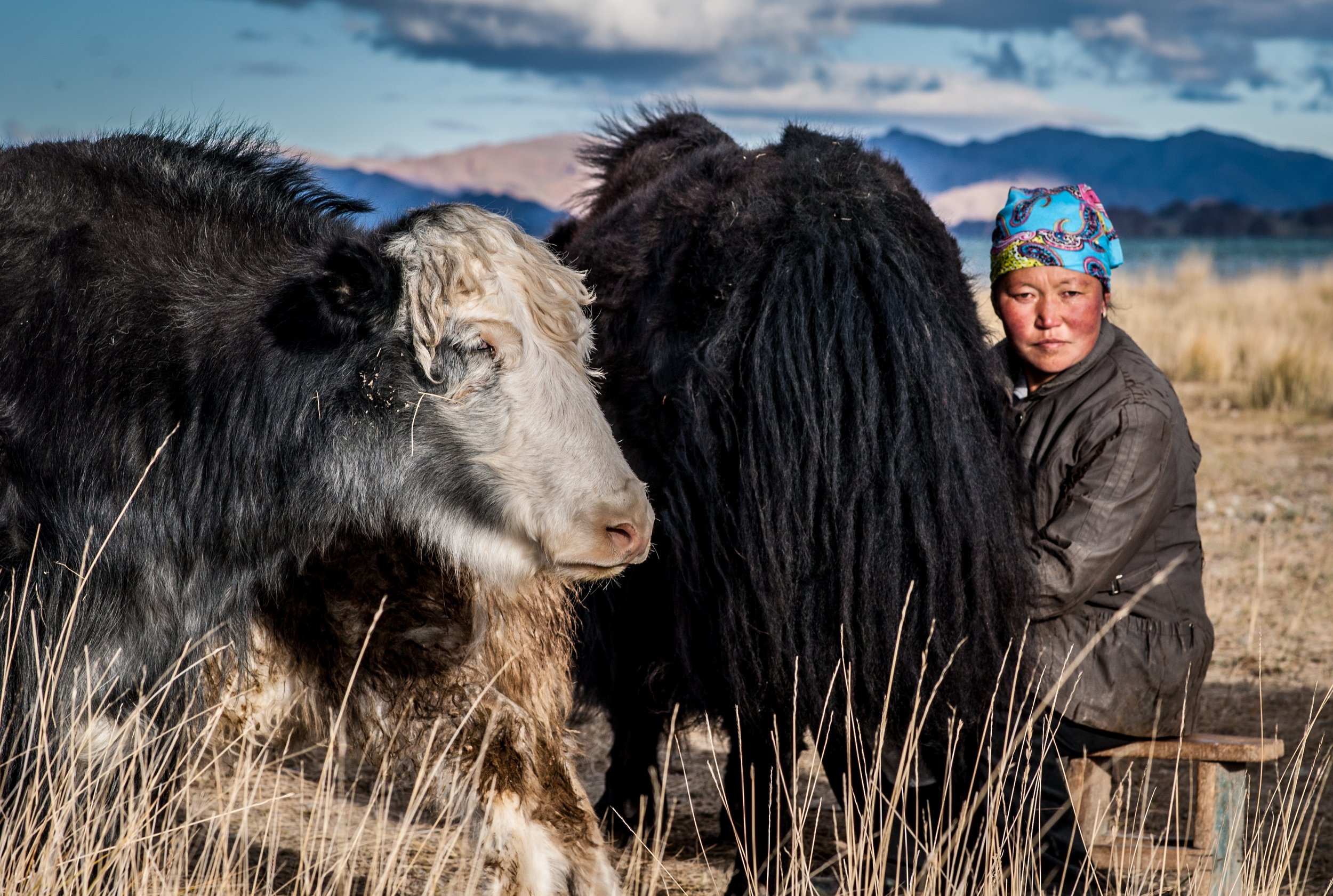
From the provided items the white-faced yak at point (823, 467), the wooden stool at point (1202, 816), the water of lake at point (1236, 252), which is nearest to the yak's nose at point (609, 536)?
the white-faced yak at point (823, 467)

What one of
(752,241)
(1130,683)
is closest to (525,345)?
(752,241)

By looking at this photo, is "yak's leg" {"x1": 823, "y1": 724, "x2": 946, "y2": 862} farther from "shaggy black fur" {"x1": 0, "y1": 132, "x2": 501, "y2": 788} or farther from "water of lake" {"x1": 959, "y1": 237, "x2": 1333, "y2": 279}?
"water of lake" {"x1": 959, "y1": 237, "x2": 1333, "y2": 279}

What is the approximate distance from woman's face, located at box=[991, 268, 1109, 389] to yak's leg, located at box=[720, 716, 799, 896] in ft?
3.93

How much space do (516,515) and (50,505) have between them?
105cm

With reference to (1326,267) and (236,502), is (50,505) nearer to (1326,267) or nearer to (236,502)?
(236,502)

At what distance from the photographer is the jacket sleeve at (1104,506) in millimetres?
2939

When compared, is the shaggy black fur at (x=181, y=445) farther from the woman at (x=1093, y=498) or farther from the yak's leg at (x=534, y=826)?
the woman at (x=1093, y=498)

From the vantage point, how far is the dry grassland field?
2547mm

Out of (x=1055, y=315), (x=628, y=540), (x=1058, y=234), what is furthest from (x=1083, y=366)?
(x=628, y=540)

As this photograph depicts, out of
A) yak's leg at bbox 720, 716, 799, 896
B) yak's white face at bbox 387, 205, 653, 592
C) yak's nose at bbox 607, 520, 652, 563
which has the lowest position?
yak's leg at bbox 720, 716, 799, 896

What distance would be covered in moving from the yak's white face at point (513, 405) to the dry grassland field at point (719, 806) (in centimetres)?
61

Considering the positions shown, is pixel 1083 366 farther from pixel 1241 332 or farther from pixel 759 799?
pixel 1241 332

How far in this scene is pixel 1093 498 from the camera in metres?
2.97

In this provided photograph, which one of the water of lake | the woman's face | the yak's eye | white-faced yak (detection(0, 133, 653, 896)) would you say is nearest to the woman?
the woman's face
